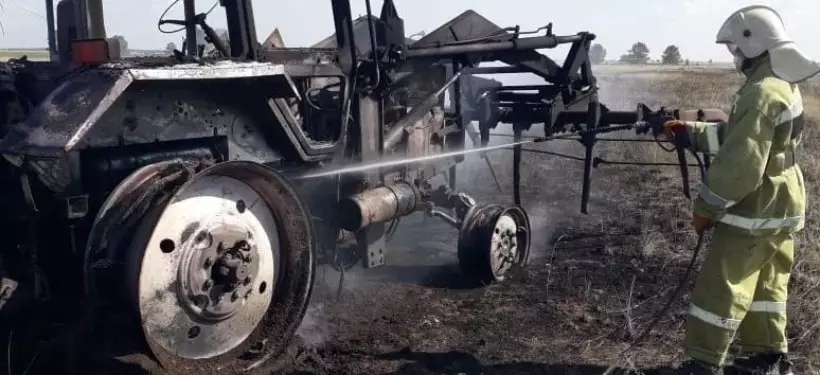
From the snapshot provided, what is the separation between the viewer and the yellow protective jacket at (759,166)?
3.60 m

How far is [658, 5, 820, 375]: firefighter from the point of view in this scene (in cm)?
362

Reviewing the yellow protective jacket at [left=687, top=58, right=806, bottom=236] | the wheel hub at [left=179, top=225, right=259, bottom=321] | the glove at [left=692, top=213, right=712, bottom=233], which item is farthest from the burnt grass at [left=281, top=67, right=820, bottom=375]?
the yellow protective jacket at [left=687, top=58, right=806, bottom=236]

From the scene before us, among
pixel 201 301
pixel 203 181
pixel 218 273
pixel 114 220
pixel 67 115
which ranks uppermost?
pixel 67 115

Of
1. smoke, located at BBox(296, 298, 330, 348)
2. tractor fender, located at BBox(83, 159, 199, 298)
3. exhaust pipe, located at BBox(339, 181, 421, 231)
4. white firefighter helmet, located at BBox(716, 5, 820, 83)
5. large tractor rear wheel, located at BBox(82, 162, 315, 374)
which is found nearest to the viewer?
tractor fender, located at BBox(83, 159, 199, 298)

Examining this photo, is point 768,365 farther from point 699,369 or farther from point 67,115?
point 67,115

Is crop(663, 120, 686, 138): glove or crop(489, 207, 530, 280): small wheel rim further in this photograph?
crop(489, 207, 530, 280): small wheel rim

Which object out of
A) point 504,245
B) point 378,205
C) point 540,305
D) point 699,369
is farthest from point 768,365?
point 378,205

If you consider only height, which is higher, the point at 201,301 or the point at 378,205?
the point at 378,205

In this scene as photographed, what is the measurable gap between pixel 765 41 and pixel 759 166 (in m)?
0.73

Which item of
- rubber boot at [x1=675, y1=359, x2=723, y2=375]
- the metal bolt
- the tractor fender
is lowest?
rubber boot at [x1=675, y1=359, x2=723, y2=375]

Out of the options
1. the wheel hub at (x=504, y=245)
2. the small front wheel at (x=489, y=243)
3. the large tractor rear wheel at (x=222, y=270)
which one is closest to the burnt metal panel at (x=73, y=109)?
the large tractor rear wheel at (x=222, y=270)

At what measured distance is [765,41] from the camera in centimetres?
386

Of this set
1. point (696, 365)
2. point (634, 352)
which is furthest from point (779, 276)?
point (634, 352)

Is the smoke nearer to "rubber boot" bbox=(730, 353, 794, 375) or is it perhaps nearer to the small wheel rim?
the small wheel rim
